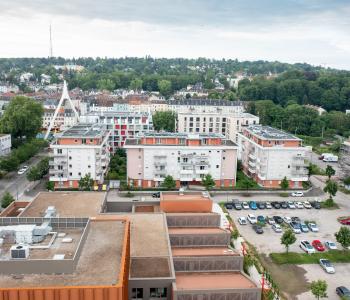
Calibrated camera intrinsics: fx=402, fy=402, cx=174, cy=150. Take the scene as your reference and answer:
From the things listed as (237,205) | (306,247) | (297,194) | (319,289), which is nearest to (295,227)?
(306,247)

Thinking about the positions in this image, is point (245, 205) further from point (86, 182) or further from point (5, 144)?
point (5, 144)

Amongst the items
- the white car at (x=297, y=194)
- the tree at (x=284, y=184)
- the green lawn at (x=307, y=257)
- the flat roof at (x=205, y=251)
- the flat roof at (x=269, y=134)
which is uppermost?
the flat roof at (x=269, y=134)

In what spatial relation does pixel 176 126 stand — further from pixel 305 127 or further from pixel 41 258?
pixel 41 258

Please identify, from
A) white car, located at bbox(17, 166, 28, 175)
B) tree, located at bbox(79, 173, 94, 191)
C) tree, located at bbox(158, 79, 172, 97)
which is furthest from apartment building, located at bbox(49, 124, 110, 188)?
tree, located at bbox(158, 79, 172, 97)

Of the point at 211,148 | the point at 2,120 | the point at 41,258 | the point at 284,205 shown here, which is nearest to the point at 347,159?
the point at 284,205

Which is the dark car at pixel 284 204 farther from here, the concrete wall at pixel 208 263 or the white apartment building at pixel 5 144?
the white apartment building at pixel 5 144

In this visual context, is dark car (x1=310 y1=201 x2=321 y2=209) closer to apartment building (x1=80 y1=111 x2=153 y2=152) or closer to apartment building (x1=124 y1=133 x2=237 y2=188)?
apartment building (x1=124 y1=133 x2=237 y2=188)

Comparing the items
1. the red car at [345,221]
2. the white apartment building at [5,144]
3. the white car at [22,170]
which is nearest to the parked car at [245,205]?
the red car at [345,221]
